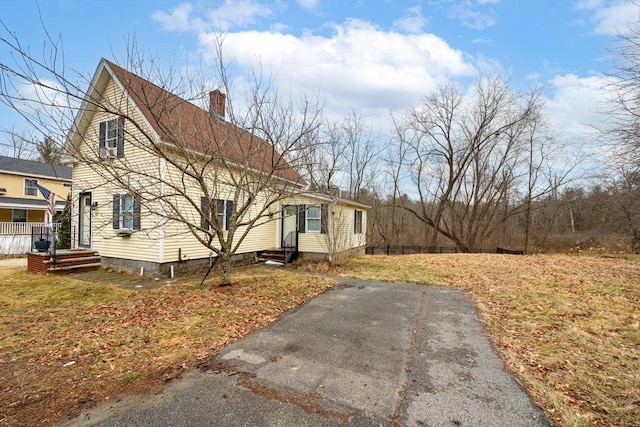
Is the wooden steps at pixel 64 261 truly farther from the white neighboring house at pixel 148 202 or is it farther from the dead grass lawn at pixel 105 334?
→ the dead grass lawn at pixel 105 334

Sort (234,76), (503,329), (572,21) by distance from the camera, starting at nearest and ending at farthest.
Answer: (503,329) → (234,76) → (572,21)

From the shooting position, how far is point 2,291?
7168 mm

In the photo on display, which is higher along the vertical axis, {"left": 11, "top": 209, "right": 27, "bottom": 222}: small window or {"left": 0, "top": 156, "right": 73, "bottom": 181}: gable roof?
{"left": 0, "top": 156, "right": 73, "bottom": 181}: gable roof

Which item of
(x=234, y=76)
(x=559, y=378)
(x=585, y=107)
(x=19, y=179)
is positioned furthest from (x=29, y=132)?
(x=19, y=179)

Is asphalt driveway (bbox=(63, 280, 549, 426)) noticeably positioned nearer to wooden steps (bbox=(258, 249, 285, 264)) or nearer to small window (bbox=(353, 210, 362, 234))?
wooden steps (bbox=(258, 249, 285, 264))

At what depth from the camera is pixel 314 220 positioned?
43.7ft

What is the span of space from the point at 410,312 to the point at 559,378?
2694 mm

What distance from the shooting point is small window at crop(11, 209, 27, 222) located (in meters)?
19.2

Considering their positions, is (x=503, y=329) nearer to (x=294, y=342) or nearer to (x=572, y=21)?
(x=294, y=342)

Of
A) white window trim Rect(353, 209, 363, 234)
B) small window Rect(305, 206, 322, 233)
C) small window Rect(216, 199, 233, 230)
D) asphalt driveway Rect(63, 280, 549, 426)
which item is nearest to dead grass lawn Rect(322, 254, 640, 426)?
asphalt driveway Rect(63, 280, 549, 426)

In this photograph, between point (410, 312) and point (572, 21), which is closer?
point (410, 312)

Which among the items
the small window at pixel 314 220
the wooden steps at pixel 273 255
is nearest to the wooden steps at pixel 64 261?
the wooden steps at pixel 273 255

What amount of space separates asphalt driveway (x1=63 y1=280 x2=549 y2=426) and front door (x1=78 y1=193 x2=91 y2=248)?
32.5 feet

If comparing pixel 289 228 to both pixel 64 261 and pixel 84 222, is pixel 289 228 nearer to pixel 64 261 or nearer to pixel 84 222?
pixel 84 222
